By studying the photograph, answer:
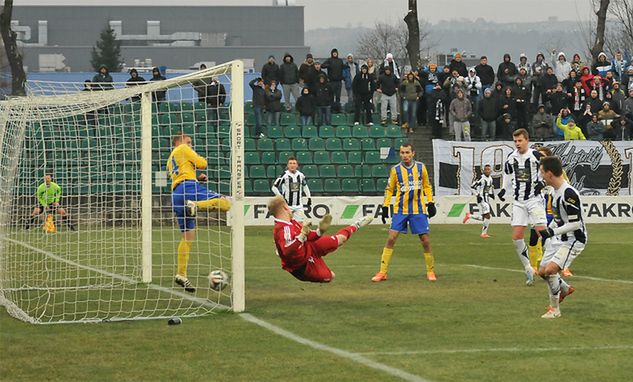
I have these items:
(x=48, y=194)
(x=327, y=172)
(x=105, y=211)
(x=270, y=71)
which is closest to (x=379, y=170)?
(x=327, y=172)

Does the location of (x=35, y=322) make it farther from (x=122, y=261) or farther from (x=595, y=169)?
(x=595, y=169)

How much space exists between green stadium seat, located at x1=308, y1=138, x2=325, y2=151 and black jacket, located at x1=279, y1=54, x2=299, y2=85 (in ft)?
6.93

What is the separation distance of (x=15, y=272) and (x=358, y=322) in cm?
675

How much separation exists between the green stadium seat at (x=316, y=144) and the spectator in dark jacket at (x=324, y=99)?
895 millimetres

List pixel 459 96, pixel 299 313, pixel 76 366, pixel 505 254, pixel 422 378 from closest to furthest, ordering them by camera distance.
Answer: pixel 422 378
pixel 76 366
pixel 299 313
pixel 505 254
pixel 459 96

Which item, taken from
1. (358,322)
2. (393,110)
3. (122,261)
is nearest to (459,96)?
(393,110)

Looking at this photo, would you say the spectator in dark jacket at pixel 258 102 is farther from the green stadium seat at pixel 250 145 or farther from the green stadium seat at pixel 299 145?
the green stadium seat at pixel 299 145

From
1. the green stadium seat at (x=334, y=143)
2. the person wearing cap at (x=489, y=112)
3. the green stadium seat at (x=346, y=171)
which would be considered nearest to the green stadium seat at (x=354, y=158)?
the green stadium seat at (x=346, y=171)

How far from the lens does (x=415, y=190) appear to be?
1803cm

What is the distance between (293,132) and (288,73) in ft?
6.79

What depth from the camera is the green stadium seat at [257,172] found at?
39.1 meters

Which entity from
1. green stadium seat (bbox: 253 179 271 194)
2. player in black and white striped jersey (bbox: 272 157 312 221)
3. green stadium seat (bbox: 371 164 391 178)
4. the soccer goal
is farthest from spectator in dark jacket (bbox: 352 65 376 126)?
the soccer goal

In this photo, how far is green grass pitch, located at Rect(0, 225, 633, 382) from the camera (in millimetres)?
9836

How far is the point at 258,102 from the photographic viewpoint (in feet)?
130
